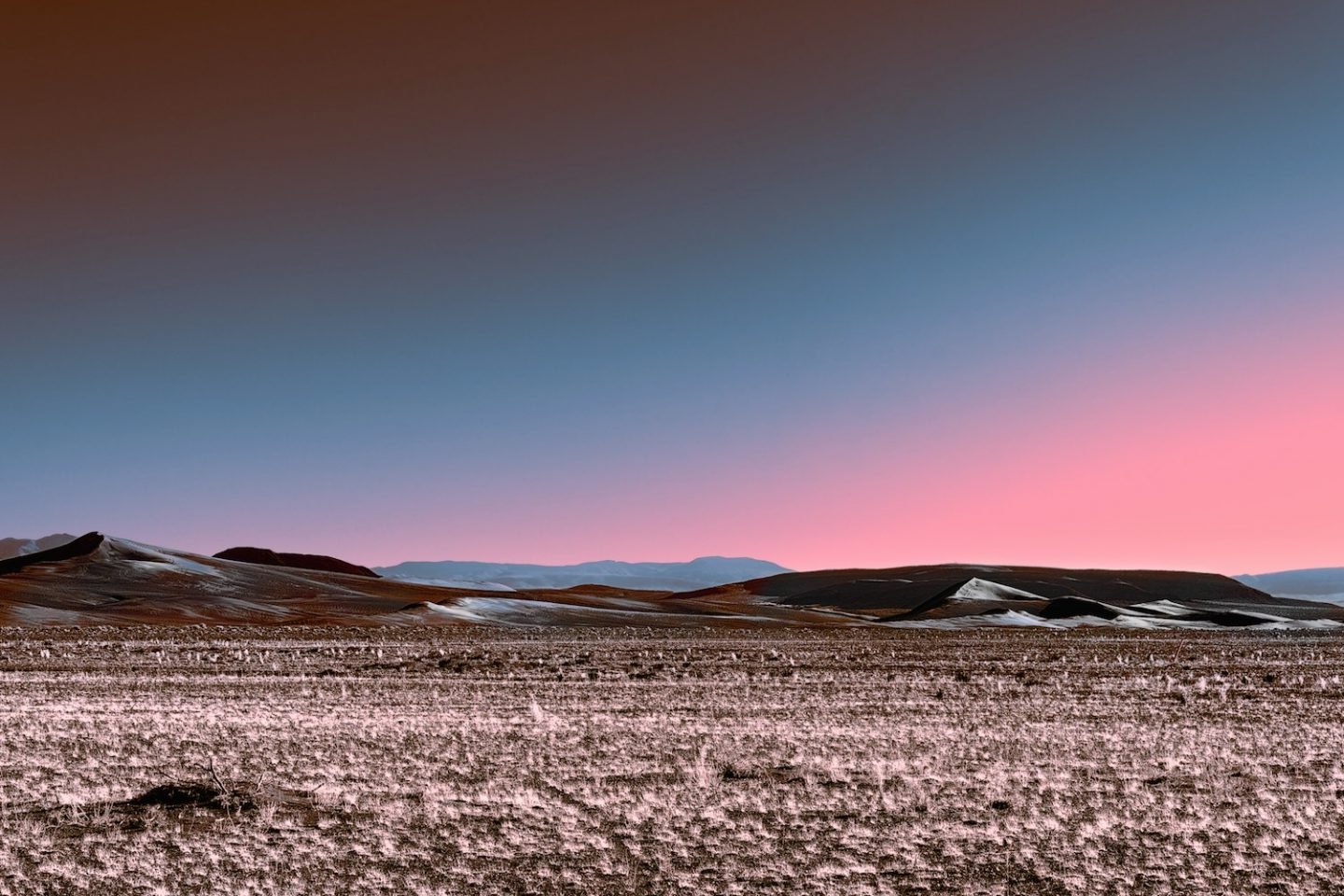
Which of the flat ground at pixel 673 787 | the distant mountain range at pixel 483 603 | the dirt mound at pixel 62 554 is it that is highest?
the dirt mound at pixel 62 554

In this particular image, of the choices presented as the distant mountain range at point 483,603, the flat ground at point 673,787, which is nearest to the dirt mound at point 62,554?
the distant mountain range at point 483,603

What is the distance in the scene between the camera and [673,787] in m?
13.6

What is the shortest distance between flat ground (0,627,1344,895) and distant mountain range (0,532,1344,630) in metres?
57.7

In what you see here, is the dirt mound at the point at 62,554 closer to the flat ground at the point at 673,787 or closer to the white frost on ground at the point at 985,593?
the white frost on ground at the point at 985,593

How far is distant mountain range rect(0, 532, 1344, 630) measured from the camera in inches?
3483

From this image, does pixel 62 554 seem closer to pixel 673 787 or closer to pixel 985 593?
pixel 985 593

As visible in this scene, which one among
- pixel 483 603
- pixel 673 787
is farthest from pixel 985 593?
pixel 673 787

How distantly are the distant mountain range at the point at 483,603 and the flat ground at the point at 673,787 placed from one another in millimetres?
57672

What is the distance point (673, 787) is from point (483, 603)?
295ft

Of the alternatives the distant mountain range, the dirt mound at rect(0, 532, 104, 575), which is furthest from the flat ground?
the dirt mound at rect(0, 532, 104, 575)

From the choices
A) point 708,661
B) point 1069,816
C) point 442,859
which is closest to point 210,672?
point 708,661

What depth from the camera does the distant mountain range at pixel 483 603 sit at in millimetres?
88462

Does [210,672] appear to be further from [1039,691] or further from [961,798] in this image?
[961,798]

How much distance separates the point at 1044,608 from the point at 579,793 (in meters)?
97.5
